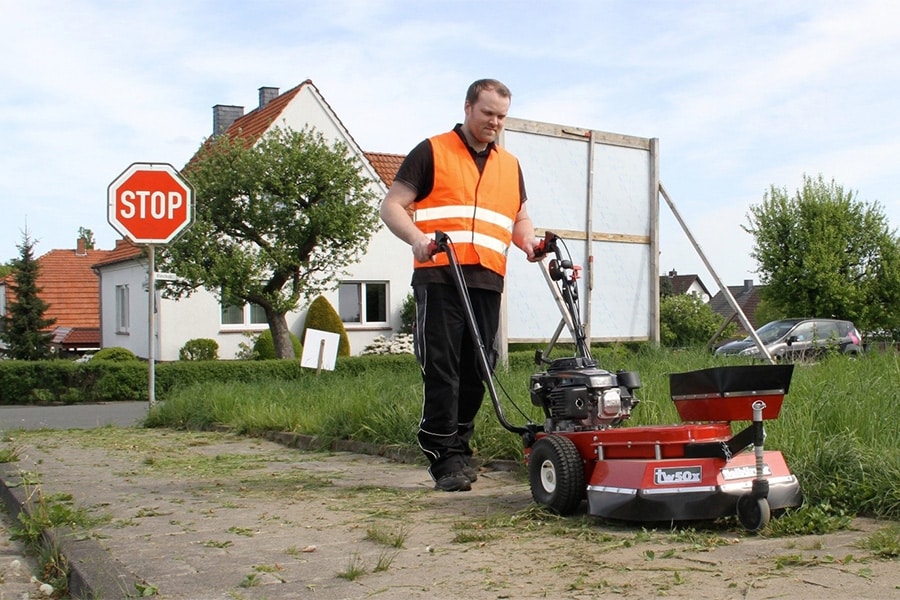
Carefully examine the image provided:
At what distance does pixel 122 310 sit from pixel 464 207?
31.6 metres

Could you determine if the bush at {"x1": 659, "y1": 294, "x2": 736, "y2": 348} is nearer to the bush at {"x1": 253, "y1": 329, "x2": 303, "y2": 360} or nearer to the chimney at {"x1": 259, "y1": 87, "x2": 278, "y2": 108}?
the chimney at {"x1": 259, "y1": 87, "x2": 278, "y2": 108}

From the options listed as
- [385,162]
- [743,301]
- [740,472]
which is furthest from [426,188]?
[743,301]

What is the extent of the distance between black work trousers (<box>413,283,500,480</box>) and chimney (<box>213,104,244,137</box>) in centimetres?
3464

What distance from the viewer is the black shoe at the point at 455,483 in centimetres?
564

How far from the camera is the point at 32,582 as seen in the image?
4180 mm

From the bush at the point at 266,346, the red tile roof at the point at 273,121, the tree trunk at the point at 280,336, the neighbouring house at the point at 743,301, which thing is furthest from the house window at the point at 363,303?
the neighbouring house at the point at 743,301

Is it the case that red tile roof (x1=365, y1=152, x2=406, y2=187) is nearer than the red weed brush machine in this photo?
No

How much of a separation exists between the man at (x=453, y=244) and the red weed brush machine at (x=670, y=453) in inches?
37.0

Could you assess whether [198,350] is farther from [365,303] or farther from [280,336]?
[365,303]

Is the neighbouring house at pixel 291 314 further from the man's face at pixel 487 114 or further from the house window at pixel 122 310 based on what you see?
the man's face at pixel 487 114

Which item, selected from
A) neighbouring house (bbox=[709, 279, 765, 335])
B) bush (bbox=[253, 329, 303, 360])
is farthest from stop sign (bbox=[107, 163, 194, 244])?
neighbouring house (bbox=[709, 279, 765, 335])

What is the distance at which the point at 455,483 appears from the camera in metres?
5.65

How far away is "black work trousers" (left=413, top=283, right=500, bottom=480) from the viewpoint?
569 centimetres

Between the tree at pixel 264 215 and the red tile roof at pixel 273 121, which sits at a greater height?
the red tile roof at pixel 273 121
